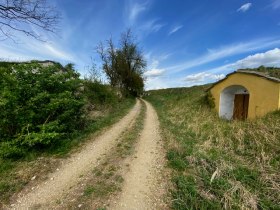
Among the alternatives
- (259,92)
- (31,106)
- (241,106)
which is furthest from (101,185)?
(241,106)

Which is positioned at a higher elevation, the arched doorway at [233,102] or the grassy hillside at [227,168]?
the arched doorway at [233,102]

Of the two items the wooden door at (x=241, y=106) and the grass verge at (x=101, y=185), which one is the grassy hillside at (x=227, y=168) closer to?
the grass verge at (x=101, y=185)

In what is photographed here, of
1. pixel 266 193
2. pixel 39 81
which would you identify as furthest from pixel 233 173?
pixel 39 81

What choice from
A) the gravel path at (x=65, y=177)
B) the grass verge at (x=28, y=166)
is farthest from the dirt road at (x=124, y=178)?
the grass verge at (x=28, y=166)

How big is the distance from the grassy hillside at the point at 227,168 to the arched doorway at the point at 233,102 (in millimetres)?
6590

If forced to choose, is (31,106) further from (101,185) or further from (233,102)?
(233,102)

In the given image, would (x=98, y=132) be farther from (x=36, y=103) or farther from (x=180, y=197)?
(x=180, y=197)

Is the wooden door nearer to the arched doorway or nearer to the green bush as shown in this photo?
the arched doorway

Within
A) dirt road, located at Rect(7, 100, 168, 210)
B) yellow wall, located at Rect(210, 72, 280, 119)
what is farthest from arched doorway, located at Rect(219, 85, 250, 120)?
dirt road, located at Rect(7, 100, 168, 210)

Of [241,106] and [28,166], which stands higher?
[241,106]

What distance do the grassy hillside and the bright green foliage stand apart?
14.3 ft

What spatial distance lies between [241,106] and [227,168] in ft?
36.9

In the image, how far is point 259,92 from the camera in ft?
41.0

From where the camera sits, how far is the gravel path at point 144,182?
4.24 meters
